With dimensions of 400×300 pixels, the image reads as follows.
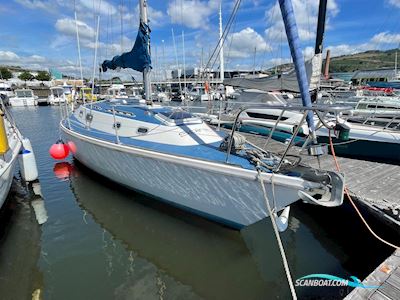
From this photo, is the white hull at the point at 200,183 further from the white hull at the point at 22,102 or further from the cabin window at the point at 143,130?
the white hull at the point at 22,102

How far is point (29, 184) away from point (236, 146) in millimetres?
6459

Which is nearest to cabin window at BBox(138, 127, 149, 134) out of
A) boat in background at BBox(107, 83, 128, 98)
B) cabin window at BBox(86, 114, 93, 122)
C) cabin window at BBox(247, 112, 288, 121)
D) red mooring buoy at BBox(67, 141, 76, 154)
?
cabin window at BBox(86, 114, 93, 122)

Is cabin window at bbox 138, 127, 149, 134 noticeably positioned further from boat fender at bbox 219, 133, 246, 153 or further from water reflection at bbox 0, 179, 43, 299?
water reflection at bbox 0, 179, 43, 299

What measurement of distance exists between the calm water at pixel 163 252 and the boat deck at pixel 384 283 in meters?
0.86

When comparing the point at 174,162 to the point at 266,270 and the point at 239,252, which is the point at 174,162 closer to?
the point at 239,252

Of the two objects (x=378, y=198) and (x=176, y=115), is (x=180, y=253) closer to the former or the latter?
(x=176, y=115)

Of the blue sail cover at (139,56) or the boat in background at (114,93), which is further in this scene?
the boat in background at (114,93)

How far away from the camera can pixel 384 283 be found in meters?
3.13

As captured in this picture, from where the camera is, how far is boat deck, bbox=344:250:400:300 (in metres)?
2.95

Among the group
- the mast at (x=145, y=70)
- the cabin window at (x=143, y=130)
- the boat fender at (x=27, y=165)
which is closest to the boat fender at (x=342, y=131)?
the cabin window at (x=143, y=130)

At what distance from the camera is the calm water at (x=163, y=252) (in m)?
4.20

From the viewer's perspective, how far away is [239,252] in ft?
16.3

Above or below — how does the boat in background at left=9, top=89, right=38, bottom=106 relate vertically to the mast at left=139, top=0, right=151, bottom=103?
below

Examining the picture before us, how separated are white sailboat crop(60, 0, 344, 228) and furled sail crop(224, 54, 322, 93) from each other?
2821 millimetres
